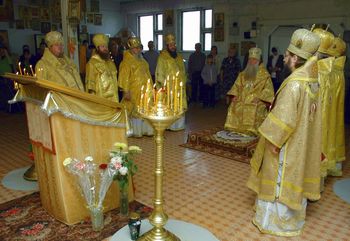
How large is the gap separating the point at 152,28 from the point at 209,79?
14.8ft

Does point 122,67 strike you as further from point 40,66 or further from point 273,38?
point 273,38

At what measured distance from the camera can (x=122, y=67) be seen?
608cm

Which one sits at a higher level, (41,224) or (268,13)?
(268,13)

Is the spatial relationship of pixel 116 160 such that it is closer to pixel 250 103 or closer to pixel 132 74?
pixel 132 74

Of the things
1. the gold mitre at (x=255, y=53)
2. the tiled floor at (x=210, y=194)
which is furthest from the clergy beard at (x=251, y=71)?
the tiled floor at (x=210, y=194)

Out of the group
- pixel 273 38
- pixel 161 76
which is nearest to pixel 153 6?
pixel 273 38

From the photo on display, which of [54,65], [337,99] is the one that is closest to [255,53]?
[337,99]

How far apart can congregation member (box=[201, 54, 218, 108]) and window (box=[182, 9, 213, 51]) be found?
200cm

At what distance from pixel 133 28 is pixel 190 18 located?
2686 mm

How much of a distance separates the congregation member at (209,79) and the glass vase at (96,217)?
270 inches

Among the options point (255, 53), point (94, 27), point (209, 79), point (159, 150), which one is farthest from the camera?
point (94, 27)

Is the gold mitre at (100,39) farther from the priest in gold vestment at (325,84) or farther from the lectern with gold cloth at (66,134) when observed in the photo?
the priest in gold vestment at (325,84)

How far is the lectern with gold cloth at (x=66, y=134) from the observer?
283 centimetres

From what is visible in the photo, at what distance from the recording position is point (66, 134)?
115 inches
